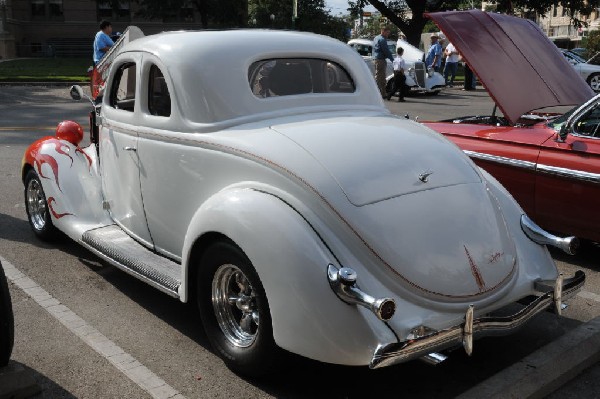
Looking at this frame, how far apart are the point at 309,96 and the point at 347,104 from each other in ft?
1.01

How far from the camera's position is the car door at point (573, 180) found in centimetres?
496

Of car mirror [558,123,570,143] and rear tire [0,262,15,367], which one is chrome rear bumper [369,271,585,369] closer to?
rear tire [0,262,15,367]

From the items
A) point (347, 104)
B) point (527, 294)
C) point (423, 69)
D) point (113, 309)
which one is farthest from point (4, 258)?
point (423, 69)

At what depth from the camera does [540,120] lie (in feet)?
19.3

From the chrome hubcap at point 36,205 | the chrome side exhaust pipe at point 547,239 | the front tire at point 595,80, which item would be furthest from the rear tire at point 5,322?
the front tire at point 595,80

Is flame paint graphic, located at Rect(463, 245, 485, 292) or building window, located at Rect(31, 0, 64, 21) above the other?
building window, located at Rect(31, 0, 64, 21)

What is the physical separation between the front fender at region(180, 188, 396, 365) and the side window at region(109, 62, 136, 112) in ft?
6.34

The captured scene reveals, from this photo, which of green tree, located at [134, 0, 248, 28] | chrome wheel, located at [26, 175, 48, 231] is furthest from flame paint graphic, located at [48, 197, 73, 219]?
green tree, located at [134, 0, 248, 28]

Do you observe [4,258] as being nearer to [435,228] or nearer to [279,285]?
[279,285]

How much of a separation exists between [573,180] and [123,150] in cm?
340

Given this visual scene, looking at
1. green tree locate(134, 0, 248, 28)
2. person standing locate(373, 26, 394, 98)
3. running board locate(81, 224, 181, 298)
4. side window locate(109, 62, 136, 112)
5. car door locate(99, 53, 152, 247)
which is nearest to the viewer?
running board locate(81, 224, 181, 298)

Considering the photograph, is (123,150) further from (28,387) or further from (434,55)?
(434,55)

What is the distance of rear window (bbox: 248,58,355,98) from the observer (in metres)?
4.16

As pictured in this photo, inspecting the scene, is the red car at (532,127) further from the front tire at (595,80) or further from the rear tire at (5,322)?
the front tire at (595,80)
